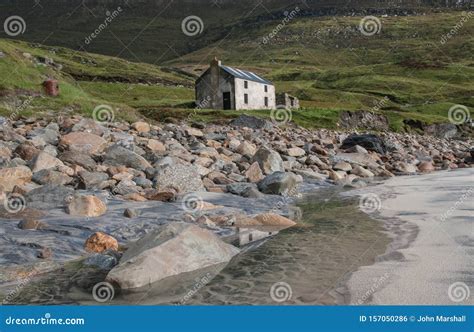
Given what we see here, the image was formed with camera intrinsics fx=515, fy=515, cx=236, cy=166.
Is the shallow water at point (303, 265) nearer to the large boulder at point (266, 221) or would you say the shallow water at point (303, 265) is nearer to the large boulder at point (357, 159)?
the large boulder at point (266, 221)

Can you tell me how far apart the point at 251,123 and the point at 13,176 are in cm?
2680

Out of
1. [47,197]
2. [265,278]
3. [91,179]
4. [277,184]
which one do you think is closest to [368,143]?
[277,184]

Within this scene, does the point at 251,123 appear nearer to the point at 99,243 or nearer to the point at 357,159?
the point at 357,159

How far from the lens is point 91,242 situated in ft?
29.2

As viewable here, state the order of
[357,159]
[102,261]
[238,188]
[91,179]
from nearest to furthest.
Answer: [102,261] → [91,179] → [238,188] → [357,159]

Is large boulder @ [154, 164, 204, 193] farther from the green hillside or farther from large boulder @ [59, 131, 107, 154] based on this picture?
the green hillside

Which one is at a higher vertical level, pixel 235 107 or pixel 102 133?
pixel 235 107

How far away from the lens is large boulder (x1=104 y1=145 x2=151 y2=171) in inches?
623

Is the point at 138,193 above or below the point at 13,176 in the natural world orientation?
below

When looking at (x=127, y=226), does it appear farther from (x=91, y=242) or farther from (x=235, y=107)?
(x=235, y=107)

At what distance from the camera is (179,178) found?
14.5 metres

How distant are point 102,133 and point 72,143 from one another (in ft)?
11.1

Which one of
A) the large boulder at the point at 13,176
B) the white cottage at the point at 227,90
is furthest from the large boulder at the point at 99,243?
the white cottage at the point at 227,90

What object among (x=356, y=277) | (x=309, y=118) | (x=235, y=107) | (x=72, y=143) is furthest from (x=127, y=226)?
(x=235, y=107)
